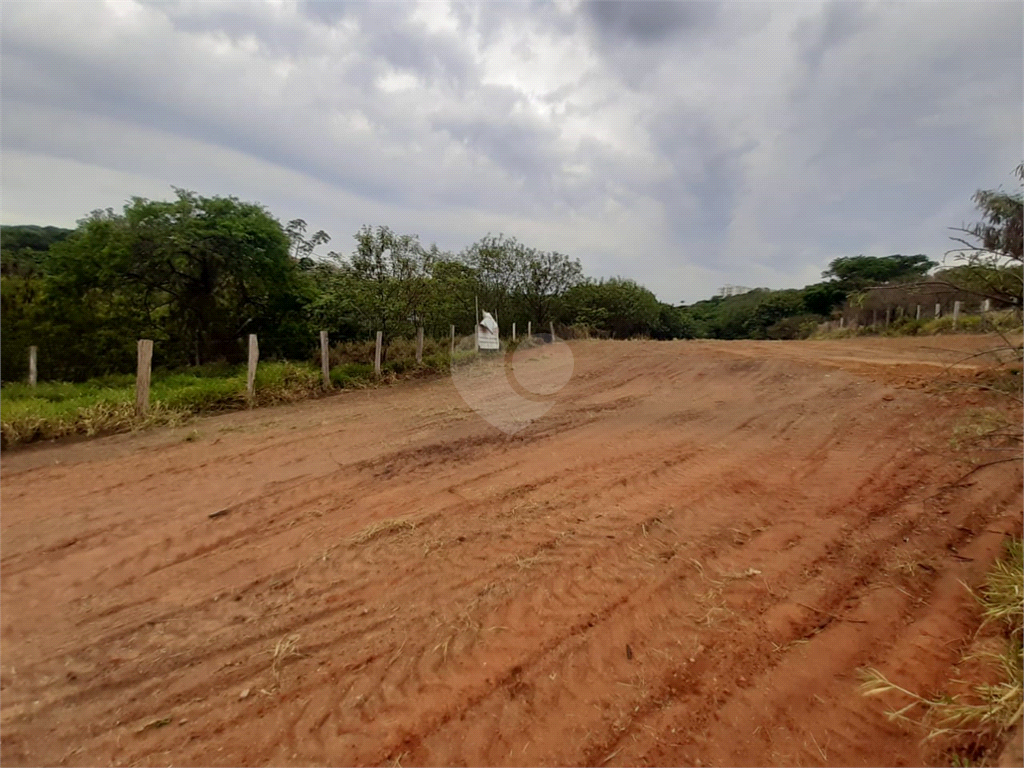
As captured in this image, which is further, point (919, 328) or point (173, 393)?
point (919, 328)

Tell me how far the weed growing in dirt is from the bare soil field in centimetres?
8

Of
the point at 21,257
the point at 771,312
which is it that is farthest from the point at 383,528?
the point at 771,312

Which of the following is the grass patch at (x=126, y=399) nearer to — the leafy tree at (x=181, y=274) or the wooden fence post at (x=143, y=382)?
the wooden fence post at (x=143, y=382)

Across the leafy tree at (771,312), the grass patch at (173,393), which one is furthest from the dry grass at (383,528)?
the leafy tree at (771,312)

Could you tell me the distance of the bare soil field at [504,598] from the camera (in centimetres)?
188

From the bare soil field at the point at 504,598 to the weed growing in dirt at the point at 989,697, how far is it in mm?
77

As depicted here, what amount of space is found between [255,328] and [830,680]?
12662 millimetres

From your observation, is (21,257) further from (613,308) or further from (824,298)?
(824,298)

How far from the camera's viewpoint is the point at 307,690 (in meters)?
2.11

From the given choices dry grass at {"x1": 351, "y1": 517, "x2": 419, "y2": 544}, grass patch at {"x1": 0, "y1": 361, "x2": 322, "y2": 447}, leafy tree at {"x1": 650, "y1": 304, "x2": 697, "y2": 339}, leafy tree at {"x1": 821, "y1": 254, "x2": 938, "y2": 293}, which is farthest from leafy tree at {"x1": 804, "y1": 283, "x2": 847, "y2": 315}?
dry grass at {"x1": 351, "y1": 517, "x2": 419, "y2": 544}

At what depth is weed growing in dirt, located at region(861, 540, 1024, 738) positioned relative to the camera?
1.62m

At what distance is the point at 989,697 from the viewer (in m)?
1.69

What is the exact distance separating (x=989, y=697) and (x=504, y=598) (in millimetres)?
1979

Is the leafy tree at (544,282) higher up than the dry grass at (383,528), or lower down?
higher up
